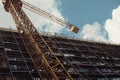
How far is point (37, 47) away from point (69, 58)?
5.31m

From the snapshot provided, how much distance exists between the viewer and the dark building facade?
2886cm

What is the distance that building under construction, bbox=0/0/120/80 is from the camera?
29.1 metres

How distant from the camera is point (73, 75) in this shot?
31.0 meters

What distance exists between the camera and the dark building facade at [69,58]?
94.7 feet

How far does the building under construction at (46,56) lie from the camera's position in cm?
2912

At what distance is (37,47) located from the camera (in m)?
31.2

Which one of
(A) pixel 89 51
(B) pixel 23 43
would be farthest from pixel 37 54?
(A) pixel 89 51

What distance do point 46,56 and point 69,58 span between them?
14.8 ft

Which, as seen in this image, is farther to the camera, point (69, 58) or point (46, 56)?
point (69, 58)

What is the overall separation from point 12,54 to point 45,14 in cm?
1176

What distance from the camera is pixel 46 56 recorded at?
31203 millimetres

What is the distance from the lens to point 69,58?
34812 mm

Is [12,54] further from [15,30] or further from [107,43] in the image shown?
[107,43]

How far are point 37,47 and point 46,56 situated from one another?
140cm
